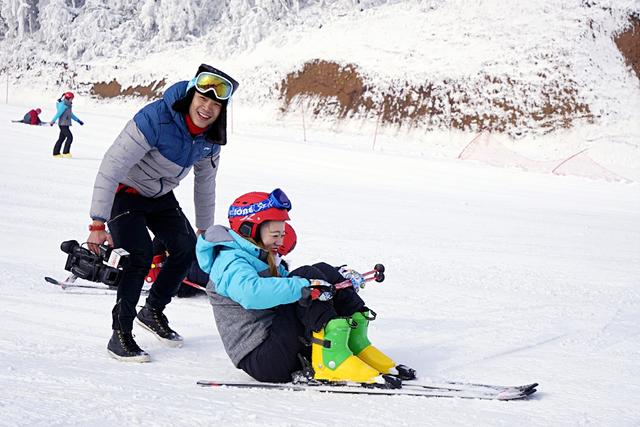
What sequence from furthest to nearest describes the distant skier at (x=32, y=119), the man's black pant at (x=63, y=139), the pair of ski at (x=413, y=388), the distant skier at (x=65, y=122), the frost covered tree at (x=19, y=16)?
the frost covered tree at (x=19, y=16), the distant skier at (x=32, y=119), the distant skier at (x=65, y=122), the man's black pant at (x=63, y=139), the pair of ski at (x=413, y=388)

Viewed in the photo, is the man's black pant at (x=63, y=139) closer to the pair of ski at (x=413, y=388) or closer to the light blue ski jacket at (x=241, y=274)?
the light blue ski jacket at (x=241, y=274)

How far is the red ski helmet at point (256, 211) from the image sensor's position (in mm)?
4012

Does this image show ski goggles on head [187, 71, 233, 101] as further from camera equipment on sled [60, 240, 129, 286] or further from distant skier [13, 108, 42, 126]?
distant skier [13, 108, 42, 126]

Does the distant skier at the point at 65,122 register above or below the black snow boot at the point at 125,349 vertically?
above

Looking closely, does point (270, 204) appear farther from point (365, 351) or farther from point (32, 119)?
point (32, 119)

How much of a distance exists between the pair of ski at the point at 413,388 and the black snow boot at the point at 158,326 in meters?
1.06

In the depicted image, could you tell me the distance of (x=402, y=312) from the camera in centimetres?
630

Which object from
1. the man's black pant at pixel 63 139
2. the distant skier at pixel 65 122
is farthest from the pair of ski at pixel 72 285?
the distant skier at pixel 65 122

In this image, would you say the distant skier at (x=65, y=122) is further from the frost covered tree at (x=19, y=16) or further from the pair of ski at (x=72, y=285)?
the frost covered tree at (x=19, y=16)

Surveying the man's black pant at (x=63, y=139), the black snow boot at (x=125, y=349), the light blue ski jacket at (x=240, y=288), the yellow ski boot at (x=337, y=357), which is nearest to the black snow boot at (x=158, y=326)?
the black snow boot at (x=125, y=349)

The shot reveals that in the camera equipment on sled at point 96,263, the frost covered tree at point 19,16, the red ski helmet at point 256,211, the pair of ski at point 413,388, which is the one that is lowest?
the pair of ski at point 413,388

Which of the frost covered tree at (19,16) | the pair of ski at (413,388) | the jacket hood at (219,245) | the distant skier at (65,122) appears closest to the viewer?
the pair of ski at (413,388)

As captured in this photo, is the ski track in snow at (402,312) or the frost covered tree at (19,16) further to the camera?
the frost covered tree at (19,16)

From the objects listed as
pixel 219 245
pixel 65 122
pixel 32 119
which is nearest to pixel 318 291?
pixel 219 245
